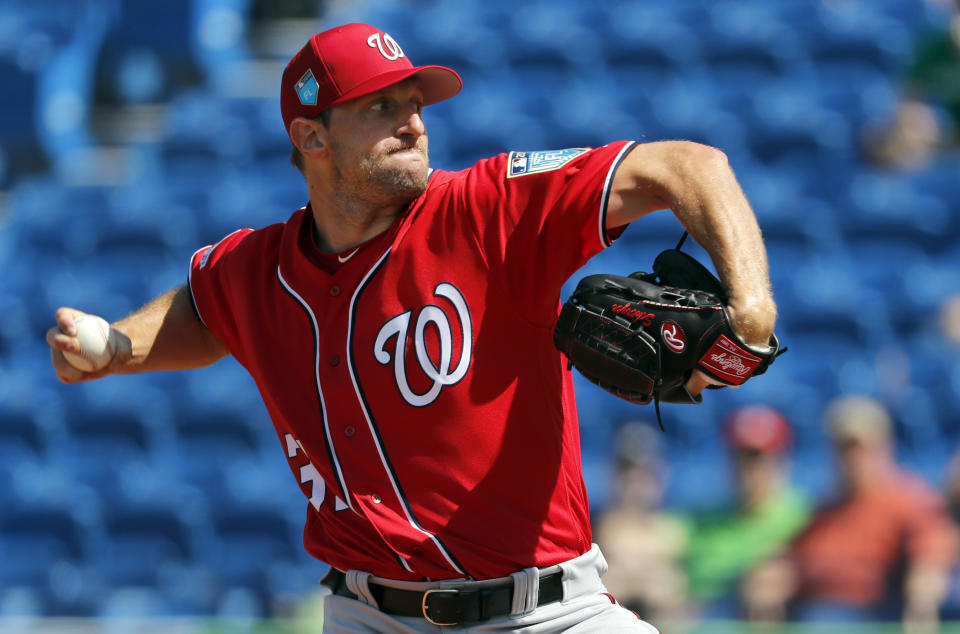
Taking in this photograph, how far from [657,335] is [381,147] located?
896 millimetres

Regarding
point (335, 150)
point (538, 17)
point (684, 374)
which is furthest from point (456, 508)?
point (538, 17)

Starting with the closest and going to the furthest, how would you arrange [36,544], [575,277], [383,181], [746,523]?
[383,181] → [746,523] → [36,544] → [575,277]

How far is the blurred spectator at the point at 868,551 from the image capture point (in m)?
4.82

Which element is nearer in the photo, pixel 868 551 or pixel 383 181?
pixel 383 181

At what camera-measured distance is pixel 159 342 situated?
10.2 feet

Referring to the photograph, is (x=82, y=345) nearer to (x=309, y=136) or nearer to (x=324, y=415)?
(x=324, y=415)

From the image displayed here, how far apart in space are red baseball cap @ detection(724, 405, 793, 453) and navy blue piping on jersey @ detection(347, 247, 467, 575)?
9.00ft

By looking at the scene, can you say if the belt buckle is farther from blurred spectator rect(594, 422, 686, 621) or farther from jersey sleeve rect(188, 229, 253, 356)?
blurred spectator rect(594, 422, 686, 621)

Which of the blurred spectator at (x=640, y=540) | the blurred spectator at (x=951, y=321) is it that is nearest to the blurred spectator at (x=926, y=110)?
the blurred spectator at (x=951, y=321)

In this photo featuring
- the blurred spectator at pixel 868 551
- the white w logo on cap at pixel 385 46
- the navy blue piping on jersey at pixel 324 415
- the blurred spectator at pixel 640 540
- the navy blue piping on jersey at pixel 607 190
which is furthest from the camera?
the blurred spectator at pixel 640 540

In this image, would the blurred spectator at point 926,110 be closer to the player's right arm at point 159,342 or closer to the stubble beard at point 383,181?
the stubble beard at point 383,181

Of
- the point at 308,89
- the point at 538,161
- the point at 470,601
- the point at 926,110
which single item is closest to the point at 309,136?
the point at 308,89

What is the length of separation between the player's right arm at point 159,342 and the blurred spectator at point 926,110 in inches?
196

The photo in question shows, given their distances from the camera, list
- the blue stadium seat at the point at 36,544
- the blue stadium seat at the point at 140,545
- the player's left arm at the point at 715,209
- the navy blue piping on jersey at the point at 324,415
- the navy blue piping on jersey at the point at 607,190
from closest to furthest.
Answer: the player's left arm at the point at 715,209, the navy blue piping on jersey at the point at 607,190, the navy blue piping on jersey at the point at 324,415, the blue stadium seat at the point at 140,545, the blue stadium seat at the point at 36,544
